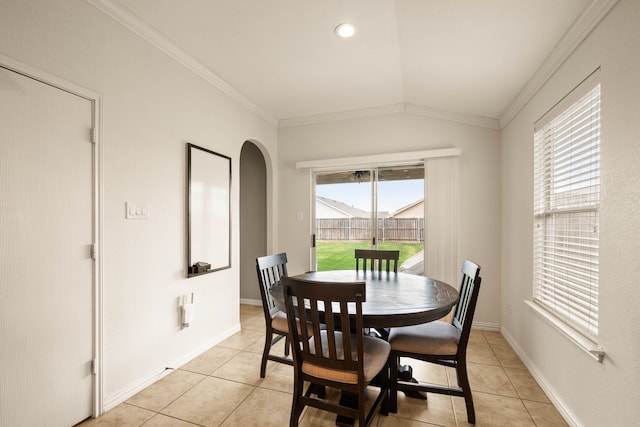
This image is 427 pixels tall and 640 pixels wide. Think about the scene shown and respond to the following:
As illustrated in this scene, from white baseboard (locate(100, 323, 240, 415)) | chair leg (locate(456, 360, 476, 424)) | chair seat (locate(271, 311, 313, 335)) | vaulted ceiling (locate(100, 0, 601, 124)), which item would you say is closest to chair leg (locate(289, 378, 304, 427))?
chair seat (locate(271, 311, 313, 335))

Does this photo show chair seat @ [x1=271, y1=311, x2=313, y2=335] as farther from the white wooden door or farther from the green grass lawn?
the green grass lawn

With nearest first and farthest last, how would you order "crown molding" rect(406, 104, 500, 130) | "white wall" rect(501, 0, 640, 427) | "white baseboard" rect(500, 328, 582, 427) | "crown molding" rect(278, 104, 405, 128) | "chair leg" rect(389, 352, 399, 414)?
"white wall" rect(501, 0, 640, 427), "white baseboard" rect(500, 328, 582, 427), "chair leg" rect(389, 352, 399, 414), "crown molding" rect(406, 104, 500, 130), "crown molding" rect(278, 104, 405, 128)

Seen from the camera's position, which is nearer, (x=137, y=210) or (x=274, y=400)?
(x=274, y=400)

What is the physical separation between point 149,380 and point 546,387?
2.96m

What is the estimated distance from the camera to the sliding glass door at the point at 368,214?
12.5 ft

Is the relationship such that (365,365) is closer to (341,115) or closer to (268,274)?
(268,274)

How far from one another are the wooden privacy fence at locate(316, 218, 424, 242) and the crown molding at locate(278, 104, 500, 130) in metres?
1.27

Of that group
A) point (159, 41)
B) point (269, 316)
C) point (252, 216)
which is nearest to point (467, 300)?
point (269, 316)

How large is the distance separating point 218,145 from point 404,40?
6.55 feet

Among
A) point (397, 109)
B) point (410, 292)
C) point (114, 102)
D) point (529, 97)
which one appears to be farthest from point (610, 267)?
point (114, 102)

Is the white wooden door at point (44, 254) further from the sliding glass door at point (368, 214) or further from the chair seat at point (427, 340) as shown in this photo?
the sliding glass door at point (368, 214)

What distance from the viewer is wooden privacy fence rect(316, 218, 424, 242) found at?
3814 mm

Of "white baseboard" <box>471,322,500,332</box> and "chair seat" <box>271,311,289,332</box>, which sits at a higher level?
"chair seat" <box>271,311,289,332</box>

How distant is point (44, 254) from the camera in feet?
→ 5.56
